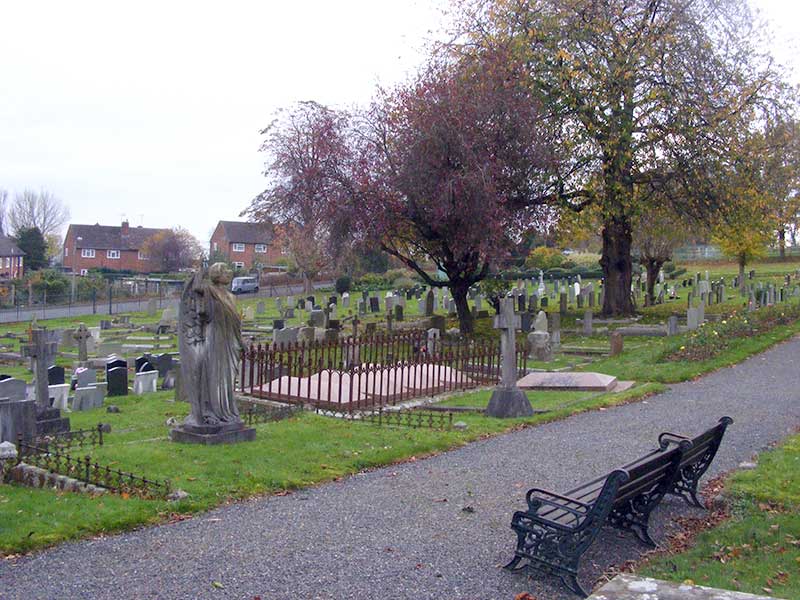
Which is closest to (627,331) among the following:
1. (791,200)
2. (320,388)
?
(791,200)

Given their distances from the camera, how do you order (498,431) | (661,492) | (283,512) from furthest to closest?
(498,431) < (283,512) < (661,492)

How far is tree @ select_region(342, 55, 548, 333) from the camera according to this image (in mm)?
23594

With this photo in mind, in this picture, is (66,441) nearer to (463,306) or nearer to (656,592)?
(656,592)

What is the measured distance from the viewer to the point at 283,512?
7586 mm

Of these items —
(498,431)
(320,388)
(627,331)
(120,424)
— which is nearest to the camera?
(498,431)

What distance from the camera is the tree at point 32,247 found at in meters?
72.4

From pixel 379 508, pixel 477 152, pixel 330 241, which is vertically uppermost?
pixel 477 152

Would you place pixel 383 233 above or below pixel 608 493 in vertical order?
above

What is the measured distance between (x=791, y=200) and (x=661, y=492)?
26.9 metres

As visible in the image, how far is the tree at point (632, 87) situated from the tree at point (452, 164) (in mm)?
1580

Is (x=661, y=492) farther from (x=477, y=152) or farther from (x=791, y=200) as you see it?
(x=791, y=200)

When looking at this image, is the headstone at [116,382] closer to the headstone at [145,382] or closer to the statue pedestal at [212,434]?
the headstone at [145,382]

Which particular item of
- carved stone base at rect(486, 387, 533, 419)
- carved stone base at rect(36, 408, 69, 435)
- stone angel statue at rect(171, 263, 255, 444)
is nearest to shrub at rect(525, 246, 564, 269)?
carved stone base at rect(486, 387, 533, 419)

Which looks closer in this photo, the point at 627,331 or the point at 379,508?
the point at 379,508
